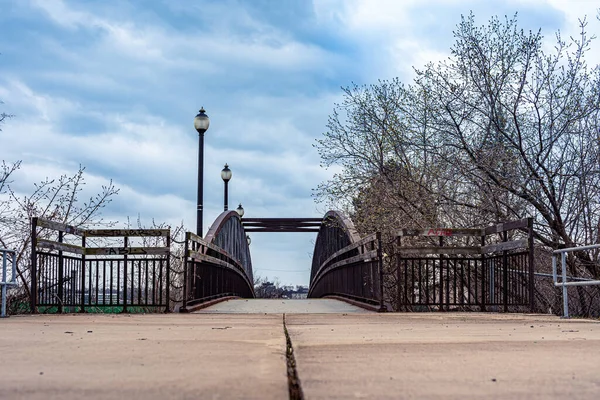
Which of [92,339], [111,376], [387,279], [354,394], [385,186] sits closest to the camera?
[354,394]

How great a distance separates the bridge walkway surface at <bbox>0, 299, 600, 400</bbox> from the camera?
9.39 ft

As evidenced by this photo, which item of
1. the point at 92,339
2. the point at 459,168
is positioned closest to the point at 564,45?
the point at 459,168

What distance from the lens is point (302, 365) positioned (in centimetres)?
357

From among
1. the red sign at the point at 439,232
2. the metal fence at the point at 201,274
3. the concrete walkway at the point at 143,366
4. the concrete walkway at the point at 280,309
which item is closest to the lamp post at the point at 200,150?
the metal fence at the point at 201,274

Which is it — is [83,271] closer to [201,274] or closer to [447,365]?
[201,274]

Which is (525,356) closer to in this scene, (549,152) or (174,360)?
(174,360)

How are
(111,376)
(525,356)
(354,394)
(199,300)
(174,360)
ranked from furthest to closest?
(199,300), (525,356), (174,360), (111,376), (354,394)

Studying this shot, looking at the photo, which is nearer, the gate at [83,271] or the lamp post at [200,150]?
the gate at [83,271]

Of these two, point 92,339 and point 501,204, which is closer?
point 92,339

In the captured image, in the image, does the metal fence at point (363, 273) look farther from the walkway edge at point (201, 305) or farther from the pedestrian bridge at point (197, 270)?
the walkway edge at point (201, 305)

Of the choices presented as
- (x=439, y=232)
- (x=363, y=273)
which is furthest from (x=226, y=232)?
(x=439, y=232)

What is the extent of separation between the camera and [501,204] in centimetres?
1511

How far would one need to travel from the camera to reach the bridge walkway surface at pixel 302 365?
2863 millimetres

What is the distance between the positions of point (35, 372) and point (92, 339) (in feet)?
6.24
